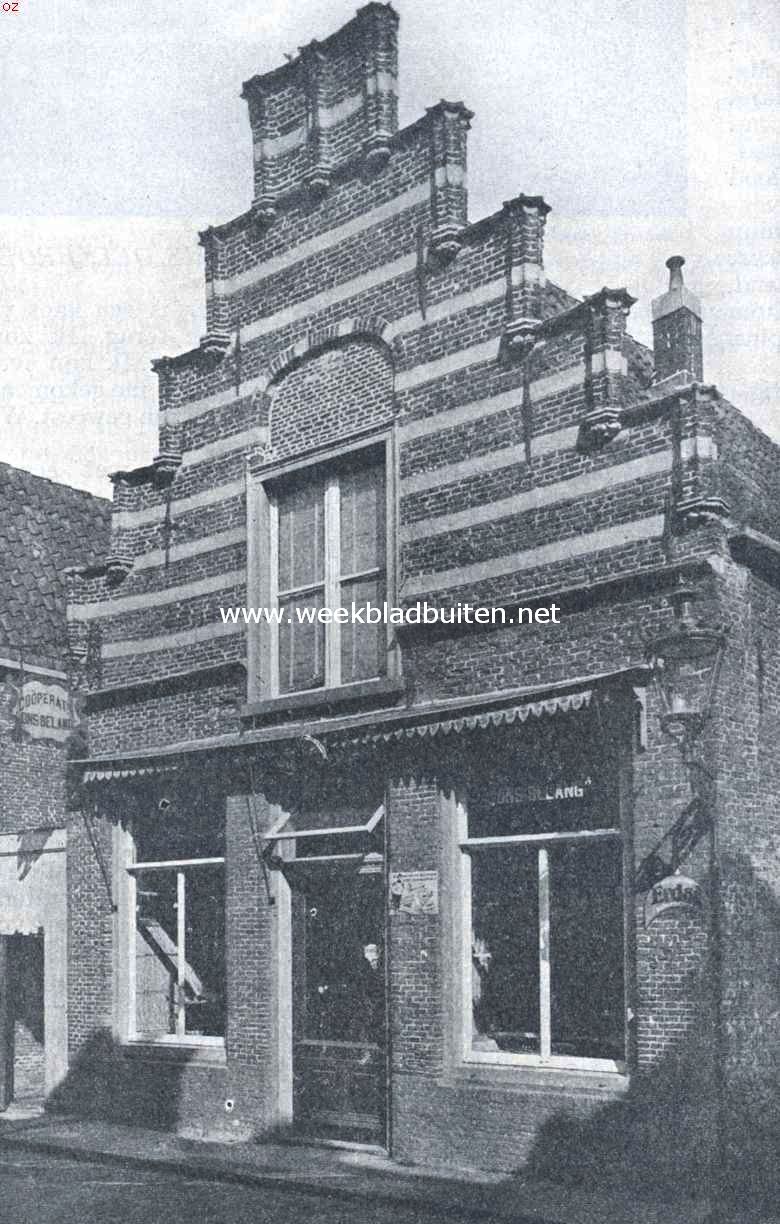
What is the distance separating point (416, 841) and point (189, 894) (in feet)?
11.9

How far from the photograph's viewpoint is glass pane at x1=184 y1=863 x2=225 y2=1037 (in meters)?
14.7

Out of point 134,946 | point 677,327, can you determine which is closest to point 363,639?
point 677,327

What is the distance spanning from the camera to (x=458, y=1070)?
1215 cm

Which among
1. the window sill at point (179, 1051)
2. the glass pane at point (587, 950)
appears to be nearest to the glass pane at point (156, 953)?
the window sill at point (179, 1051)

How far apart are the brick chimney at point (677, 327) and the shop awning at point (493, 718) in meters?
3.60

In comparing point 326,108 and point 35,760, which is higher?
point 326,108

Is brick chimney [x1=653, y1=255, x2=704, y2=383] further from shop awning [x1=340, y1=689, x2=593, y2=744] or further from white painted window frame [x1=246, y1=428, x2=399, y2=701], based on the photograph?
shop awning [x1=340, y1=689, x2=593, y2=744]

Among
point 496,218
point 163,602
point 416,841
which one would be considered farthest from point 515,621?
point 163,602

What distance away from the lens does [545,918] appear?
1179 centimetres

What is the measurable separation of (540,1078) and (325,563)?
18.1 ft

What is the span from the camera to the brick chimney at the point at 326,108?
14094 mm

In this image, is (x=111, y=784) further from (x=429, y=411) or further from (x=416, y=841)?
(x=429, y=411)

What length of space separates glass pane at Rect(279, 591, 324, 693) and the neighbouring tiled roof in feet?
18.7

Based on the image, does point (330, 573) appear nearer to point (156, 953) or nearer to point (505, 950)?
point (505, 950)
